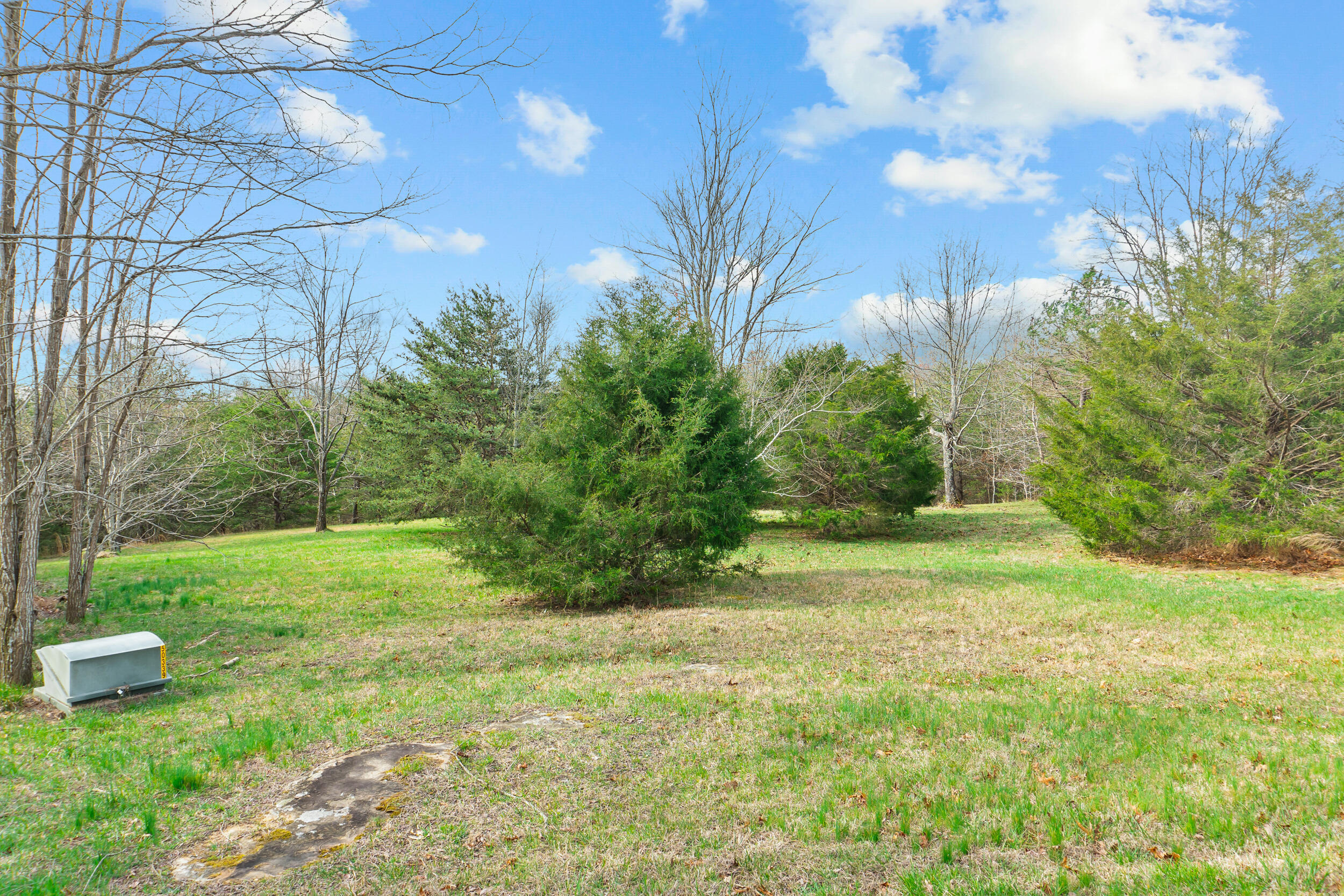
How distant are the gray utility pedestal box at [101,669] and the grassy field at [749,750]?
28 centimetres

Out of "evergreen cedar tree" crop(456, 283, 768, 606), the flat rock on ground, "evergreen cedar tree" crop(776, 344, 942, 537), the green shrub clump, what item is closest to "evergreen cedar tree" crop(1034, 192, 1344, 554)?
the green shrub clump

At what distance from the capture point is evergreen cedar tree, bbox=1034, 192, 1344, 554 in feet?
41.8

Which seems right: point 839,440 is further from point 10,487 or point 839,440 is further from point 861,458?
point 10,487

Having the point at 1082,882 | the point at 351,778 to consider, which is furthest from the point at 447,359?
the point at 1082,882

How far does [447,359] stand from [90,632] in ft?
61.1

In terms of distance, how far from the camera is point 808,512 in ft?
67.3

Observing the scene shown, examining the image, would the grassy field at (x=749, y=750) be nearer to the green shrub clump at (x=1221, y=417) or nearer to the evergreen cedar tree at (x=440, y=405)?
the green shrub clump at (x=1221, y=417)

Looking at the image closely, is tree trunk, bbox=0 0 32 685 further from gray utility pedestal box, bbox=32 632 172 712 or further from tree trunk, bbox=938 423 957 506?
tree trunk, bbox=938 423 957 506

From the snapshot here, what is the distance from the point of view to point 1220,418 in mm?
13828

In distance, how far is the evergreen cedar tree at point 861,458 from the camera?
19547 mm

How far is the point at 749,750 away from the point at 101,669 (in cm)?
567

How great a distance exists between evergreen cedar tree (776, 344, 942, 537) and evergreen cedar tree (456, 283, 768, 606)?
28.4 ft

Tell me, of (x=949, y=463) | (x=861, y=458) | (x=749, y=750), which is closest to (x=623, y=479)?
(x=749, y=750)

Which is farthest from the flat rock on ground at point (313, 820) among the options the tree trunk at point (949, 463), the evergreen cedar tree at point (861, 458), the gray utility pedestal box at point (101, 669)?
the tree trunk at point (949, 463)
